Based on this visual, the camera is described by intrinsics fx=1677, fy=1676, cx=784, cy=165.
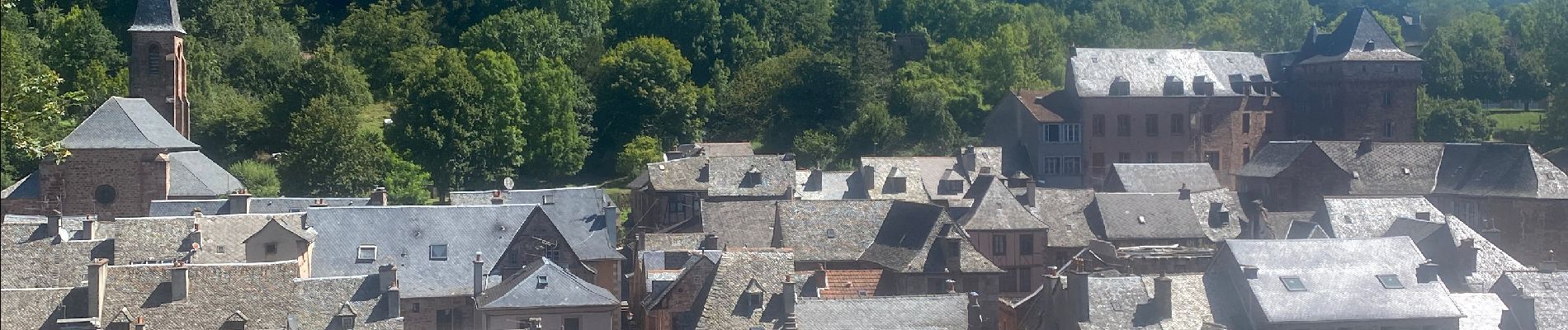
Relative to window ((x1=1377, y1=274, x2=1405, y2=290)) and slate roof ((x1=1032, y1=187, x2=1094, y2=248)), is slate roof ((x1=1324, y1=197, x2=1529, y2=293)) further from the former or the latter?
slate roof ((x1=1032, y1=187, x2=1094, y2=248))

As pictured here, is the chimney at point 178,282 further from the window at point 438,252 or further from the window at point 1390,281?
the window at point 1390,281

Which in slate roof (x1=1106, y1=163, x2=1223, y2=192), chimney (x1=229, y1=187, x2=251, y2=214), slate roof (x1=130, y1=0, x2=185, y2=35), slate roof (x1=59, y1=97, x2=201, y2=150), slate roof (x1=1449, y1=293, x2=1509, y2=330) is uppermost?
slate roof (x1=130, y1=0, x2=185, y2=35)

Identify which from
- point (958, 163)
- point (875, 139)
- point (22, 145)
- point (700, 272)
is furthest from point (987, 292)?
point (22, 145)

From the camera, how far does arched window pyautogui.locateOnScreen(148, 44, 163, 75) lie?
66.8 metres

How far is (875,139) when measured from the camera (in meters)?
79.9

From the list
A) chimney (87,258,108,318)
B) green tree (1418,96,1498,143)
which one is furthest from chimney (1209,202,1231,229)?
chimney (87,258,108,318)

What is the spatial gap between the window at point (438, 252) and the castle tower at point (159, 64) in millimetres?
22079

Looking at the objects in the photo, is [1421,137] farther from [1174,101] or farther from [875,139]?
[875,139]

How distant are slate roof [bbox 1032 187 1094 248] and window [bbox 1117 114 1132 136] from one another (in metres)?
12.7

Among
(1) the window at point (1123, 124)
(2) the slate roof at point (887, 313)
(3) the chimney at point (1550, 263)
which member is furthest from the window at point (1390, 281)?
(1) the window at point (1123, 124)

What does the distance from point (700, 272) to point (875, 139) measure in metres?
34.6

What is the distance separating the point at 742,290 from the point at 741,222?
13.6 meters

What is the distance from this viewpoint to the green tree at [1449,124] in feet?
298

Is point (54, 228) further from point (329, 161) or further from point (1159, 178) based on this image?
point (1159, 178)
